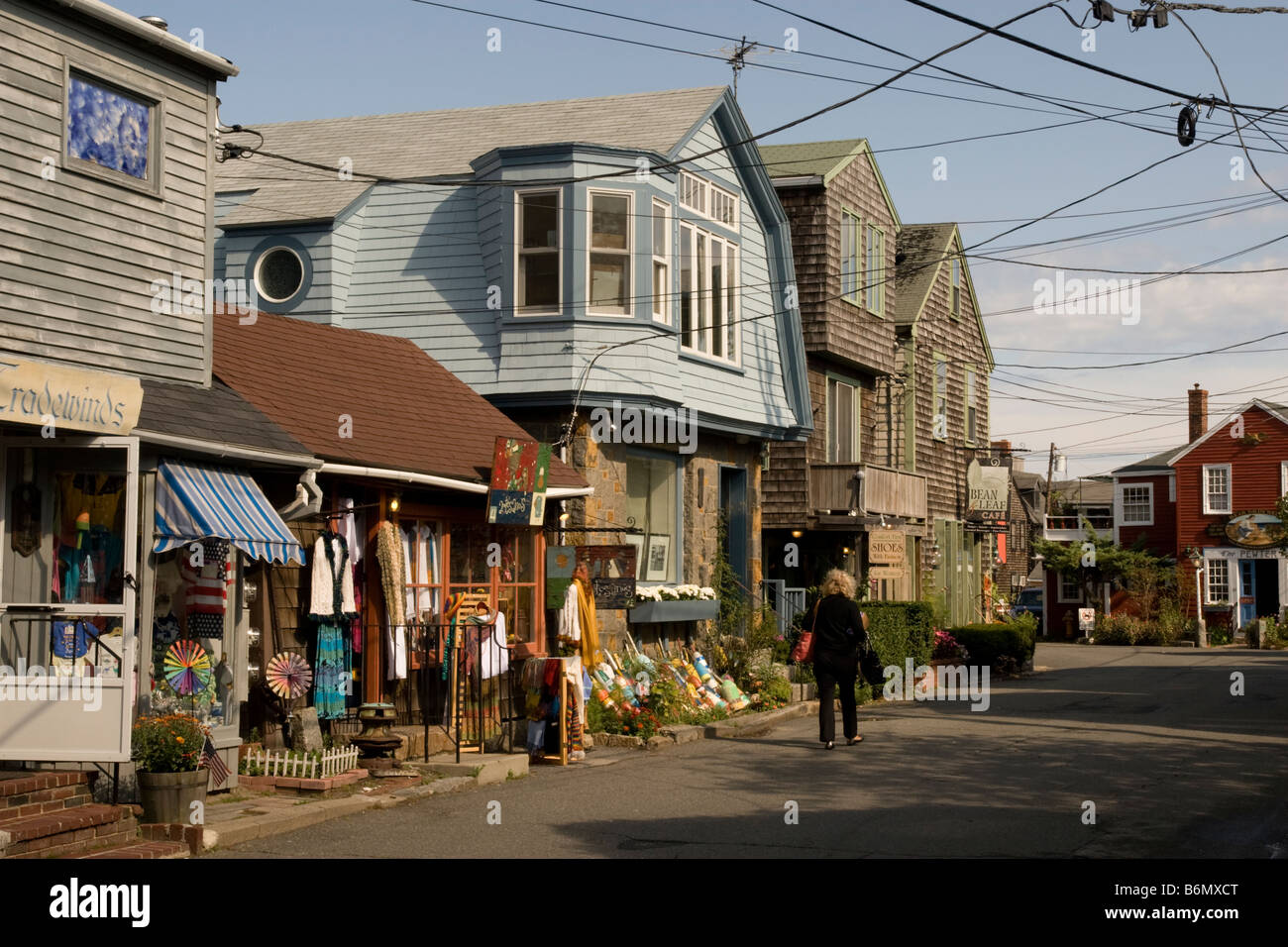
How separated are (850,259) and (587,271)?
1098 cm

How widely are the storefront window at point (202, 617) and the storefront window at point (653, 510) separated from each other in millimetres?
8638

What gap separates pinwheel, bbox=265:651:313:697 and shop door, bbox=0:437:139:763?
2114mm

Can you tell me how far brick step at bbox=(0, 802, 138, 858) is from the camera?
30.7ft

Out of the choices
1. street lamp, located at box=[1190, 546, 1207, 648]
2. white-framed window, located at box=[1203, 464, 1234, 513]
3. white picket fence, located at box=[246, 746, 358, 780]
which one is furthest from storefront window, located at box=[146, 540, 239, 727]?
white-framed window, located at box=[1203, 464, 1234, 513]

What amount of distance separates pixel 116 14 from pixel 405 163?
981 cm

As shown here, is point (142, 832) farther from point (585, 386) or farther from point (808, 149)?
point (808, 149)

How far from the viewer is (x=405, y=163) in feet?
71.9

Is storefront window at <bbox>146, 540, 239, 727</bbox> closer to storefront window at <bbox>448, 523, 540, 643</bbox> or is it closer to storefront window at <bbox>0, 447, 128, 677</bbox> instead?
storefront window at <bbox>0, 447, 128, 677</bbox>

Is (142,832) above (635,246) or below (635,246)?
below

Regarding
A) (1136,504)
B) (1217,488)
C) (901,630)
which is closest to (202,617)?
(901,630)

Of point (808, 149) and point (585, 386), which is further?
point (808, 149)

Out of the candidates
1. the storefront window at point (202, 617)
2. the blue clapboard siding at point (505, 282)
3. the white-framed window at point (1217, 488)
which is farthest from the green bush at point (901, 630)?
the white-framed window at point (1217, 488)

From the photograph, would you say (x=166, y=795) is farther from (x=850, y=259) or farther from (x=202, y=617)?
(x=850, y=259)
